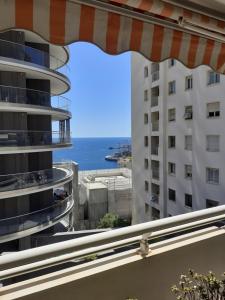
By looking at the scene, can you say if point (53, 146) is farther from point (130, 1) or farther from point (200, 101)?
point (130, 1)

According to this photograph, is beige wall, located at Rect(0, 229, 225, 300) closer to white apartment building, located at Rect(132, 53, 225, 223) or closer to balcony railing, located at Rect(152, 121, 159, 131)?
white apartment building, located at Rect(132, 53, 225, 223)

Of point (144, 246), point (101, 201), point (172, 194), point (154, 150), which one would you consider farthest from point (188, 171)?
point (144, 246)

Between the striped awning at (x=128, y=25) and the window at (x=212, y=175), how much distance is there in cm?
1566

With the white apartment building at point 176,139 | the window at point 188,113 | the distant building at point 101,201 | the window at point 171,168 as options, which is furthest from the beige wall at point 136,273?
the distant building at point 101,201

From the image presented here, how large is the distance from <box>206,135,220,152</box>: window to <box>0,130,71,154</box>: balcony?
7.89m

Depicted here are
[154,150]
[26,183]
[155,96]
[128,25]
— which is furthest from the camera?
[154,150]

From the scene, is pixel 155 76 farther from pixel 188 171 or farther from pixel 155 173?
pixel 188 171

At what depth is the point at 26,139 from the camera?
1237cm

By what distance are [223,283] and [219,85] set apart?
16109mm

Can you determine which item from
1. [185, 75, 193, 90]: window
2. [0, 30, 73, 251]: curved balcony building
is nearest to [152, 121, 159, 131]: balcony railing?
[185, 75, 193, 90]: window

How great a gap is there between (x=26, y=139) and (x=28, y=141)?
0.14 meters

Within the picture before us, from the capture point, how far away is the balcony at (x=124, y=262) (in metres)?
1.24

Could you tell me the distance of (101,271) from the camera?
1.43 metres

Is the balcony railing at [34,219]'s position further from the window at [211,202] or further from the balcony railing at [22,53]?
the window at [211,202]
